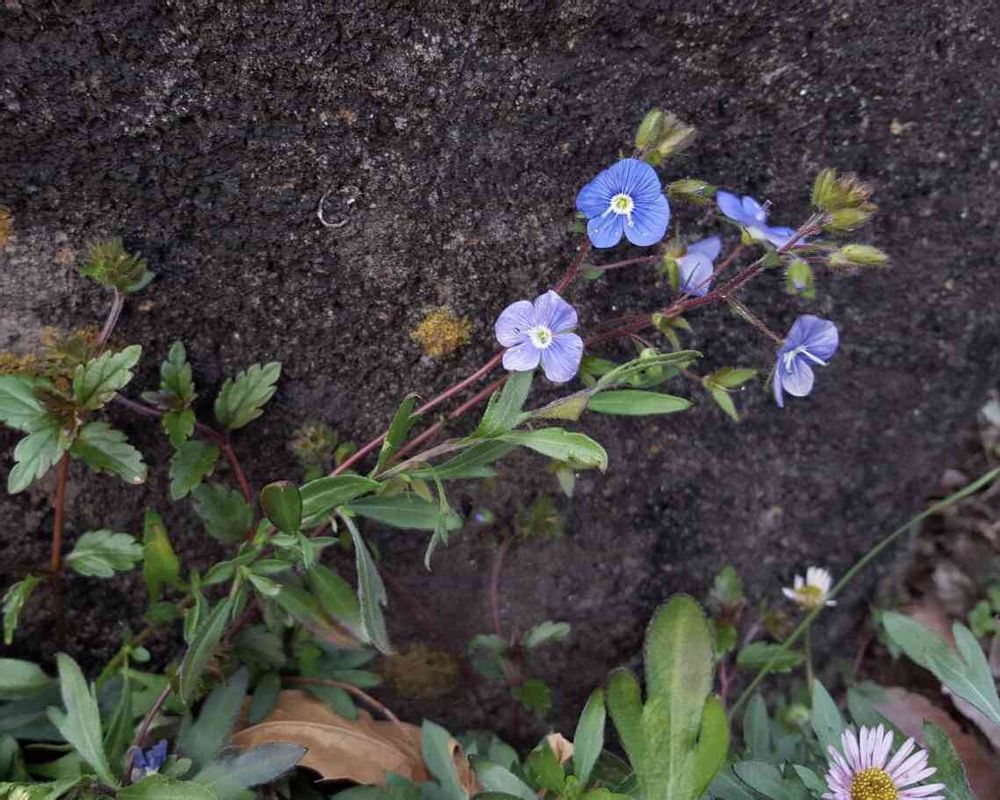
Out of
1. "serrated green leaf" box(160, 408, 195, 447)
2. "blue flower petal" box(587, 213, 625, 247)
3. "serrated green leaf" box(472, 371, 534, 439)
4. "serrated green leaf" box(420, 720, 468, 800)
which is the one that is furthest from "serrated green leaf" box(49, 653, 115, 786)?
"blue flower petal" box(587, 213, 625, 247)

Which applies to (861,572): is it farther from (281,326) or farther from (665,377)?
(281,326)

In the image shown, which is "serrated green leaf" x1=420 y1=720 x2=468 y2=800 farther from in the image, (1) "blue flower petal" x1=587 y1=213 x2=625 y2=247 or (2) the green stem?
(1) "blue flower petal" x1=587 y1=213 x2=625 y2=247

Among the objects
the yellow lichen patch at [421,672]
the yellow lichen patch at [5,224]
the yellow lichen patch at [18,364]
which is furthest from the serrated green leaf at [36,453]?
the yellow lichen patch at [421,672]

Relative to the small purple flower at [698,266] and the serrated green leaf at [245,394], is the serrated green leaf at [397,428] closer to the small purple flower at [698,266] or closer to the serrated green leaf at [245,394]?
the serrated green leaf at [245,394]

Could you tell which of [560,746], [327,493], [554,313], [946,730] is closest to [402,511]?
[327,493]

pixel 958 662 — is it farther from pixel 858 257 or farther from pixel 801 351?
pixel 858 257
